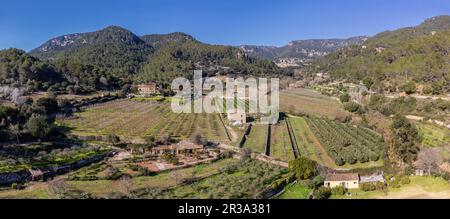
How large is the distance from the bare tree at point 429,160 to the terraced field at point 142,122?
11.7m

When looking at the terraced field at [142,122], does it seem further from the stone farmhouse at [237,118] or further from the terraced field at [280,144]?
the terraced field at [280,144]

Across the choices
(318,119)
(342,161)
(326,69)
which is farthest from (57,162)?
(326,69)

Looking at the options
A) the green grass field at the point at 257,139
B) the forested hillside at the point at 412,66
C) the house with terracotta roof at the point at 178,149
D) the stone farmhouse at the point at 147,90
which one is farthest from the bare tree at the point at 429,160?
the stone farmhouse at the point at 147,90

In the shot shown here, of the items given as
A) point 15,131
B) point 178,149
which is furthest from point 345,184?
point 15,131

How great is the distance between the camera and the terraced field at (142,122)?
28922 millimetres

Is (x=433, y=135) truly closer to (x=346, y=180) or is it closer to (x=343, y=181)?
(x=346, y=180)

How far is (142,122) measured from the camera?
111 feet

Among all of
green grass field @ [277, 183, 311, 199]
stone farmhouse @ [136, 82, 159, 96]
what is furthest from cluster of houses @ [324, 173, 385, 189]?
stone farmhouse @ [136, 82, 159, 96]

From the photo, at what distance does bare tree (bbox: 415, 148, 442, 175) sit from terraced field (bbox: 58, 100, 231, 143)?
1174cm

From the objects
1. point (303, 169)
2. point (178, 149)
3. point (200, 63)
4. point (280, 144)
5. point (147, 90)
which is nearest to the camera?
point (303, 169)

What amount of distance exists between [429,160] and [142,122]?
877 inches

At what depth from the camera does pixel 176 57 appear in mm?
96938

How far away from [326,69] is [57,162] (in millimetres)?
76347

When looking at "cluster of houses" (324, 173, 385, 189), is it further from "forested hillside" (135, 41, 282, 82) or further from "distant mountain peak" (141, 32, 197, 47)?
"distant mountain peak" (141, 32, 197, 47)
